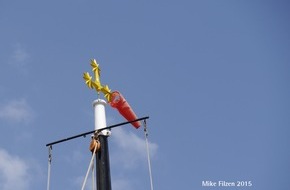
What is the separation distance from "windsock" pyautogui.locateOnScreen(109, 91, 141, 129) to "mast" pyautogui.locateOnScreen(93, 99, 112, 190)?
810 millimetres

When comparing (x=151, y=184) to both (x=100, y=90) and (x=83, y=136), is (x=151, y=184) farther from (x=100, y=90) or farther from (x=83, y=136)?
(x=100, y=90)

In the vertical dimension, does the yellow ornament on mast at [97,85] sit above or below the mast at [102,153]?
above

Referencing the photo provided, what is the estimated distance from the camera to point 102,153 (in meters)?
11.8

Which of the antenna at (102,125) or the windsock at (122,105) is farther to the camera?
the windsock at (122,105)

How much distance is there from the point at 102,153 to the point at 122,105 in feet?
8.85

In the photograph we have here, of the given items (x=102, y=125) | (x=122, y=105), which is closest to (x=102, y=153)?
(x=102, y=125)

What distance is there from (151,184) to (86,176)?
185cm

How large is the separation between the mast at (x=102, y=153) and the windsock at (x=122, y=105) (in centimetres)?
81

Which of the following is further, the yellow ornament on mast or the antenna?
the yellow ornament on mast

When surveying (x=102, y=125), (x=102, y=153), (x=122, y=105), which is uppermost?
(x=122, y=105)

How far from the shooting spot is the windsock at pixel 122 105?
13.9 m

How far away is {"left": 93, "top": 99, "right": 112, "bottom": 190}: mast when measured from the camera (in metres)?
11.2

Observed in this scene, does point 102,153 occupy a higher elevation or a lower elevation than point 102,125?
lower

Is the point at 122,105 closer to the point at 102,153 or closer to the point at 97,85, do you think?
the point at 97,85
